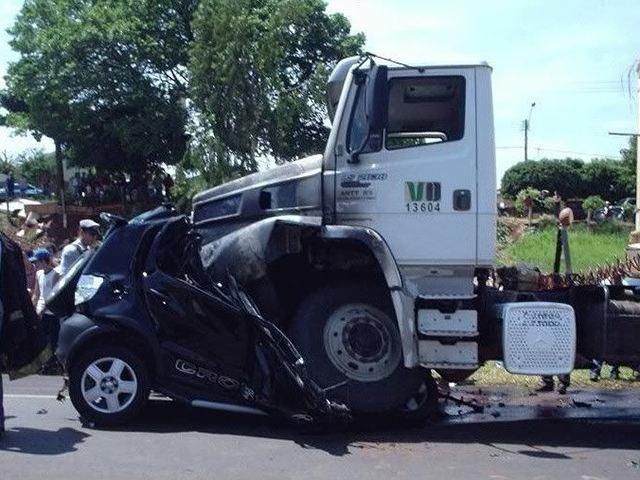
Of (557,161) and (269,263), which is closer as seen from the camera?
(269,263)

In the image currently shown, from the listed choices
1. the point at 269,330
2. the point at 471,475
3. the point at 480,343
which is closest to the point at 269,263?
the point at 269,330

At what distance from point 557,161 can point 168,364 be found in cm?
4381

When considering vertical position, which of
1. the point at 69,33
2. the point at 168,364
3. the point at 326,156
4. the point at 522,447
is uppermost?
the point at 69,33

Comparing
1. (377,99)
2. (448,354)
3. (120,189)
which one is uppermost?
(120,189)

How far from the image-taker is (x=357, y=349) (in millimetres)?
8031

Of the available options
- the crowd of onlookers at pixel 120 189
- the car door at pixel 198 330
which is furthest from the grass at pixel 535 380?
the crowd of onlookers at pixel 120 189

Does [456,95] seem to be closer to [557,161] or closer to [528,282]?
[528,282]

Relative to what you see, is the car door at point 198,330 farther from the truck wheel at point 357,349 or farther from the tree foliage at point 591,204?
the tree foliage at point 591,204

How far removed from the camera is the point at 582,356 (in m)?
8.08

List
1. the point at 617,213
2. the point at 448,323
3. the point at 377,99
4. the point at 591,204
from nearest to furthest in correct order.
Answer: the point at 377,99
the point at 448,323
the point at 591,204
the point at 617,213

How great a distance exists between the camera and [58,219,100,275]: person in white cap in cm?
1123

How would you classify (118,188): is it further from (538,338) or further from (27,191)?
(538,338)

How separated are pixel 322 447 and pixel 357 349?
3.17 feet

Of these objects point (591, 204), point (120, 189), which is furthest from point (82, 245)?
point (591, 204)
